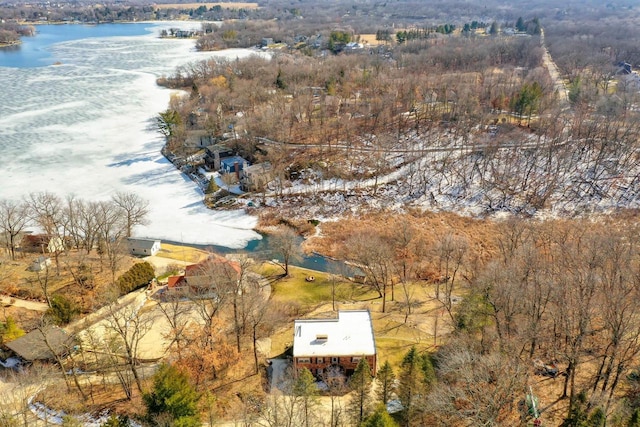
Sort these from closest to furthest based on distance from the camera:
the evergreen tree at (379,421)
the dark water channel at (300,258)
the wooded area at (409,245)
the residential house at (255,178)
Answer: the evergreen tree at (379,421), the wooded area at (409,245), the dark water channel at (300,258), the residential house at (255,178)

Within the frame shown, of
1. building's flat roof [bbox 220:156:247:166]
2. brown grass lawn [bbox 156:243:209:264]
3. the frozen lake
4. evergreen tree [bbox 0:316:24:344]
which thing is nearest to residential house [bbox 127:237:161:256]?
brown grass lawn [bbox 156:243:209:264]

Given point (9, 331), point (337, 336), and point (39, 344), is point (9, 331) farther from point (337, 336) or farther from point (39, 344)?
point (337, 336)

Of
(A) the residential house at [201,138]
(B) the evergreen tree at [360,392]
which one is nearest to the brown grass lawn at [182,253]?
(B) the evergreen tree at [360,392]

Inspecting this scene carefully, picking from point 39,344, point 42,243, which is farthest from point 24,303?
point 42,243

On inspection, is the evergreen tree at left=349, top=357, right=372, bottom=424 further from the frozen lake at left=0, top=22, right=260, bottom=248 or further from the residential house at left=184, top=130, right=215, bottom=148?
the residential house at left=184, top=130, right=215, bottom=148

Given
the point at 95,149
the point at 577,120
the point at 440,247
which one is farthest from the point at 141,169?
the point at 577,120

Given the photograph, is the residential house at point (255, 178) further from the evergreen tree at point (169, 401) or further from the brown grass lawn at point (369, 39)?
the brown grass lawn at point (369, 39)
